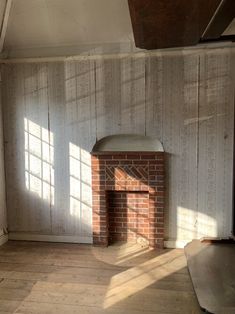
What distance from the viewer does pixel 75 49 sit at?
13.9 ft

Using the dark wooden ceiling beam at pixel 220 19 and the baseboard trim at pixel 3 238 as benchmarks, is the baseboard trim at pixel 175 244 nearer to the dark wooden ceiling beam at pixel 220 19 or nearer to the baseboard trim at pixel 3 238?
the baseboard trim at pixel 3 238

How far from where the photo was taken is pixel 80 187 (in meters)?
4.39

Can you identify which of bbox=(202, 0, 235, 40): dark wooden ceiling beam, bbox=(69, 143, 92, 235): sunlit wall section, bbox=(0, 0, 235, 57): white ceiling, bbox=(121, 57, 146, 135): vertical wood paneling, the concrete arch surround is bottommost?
bbox=(69, 143, 92, 235): sunlit wall section

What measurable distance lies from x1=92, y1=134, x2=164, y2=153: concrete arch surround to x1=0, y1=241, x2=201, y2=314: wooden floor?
4.33 ft

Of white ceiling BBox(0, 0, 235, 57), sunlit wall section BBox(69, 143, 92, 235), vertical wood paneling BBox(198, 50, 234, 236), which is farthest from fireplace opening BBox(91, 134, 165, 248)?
white ceiling BBox(0, 0, 235, 57)

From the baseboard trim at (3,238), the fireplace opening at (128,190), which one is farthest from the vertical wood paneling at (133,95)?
the baseboard trim at (3,238)

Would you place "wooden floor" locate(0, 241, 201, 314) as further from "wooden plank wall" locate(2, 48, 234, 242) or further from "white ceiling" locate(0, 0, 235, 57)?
"white ceiling" locate(0, 0, 235, 57)

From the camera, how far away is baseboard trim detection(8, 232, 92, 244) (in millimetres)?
4438

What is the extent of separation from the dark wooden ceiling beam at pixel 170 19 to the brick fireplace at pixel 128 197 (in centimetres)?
154

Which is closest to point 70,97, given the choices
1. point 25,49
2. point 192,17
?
point 25,49

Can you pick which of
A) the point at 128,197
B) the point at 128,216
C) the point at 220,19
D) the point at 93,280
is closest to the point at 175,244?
the point at 128,216

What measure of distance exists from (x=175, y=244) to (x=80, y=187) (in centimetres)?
151

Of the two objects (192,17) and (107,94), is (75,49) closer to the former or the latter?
(107,94)

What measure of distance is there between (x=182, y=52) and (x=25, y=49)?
2131 mm
